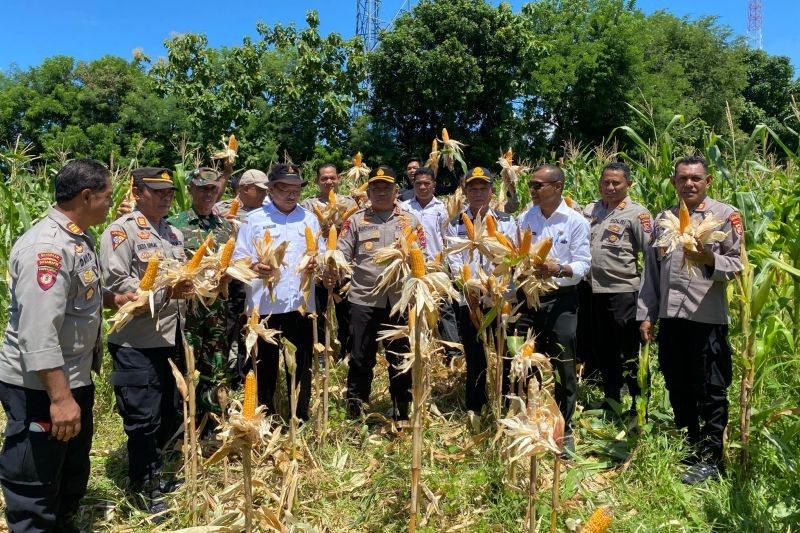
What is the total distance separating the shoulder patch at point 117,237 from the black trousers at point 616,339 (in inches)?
143

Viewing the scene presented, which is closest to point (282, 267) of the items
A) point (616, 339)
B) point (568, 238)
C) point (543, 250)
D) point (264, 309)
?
point (264, 309)

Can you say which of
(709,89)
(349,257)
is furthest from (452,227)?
(709,89)

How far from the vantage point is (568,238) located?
3893mm

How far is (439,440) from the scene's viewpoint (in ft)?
13.4

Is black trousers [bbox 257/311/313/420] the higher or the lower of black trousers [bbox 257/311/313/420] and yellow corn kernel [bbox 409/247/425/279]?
the lower

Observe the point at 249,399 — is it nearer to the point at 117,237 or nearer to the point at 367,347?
the point at 117,237

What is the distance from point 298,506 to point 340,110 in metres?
19.6

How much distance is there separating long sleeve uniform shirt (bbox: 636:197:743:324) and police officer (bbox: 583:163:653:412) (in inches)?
31.4

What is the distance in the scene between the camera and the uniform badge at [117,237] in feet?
10.9

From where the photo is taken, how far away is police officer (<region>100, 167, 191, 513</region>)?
128 inches

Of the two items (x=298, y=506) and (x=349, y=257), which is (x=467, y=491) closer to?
(x=298, y=506)

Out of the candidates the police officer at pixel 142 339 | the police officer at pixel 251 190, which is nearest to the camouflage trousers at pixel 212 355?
the police officer at pixel 142 339

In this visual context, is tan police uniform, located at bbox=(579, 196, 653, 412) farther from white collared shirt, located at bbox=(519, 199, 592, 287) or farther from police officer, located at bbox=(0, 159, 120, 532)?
police officer, located at bbox=(0, 159, 120, 532)

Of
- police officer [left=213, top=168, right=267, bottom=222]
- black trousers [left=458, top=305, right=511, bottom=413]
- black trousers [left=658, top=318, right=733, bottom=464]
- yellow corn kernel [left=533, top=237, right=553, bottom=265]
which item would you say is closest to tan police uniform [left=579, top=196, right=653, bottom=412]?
black trousers [left=658, top=318, right=733, bottom=464]
